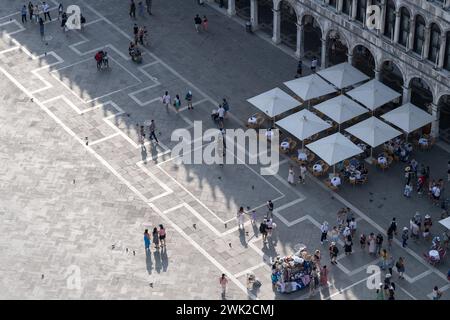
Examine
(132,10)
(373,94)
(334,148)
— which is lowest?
(132,10)

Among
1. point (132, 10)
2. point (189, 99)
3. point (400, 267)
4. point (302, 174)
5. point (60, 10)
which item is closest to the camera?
point (400, 267)

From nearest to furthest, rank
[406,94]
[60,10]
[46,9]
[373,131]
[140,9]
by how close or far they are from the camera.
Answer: [373,131] → [406,94] → [60,10] → [46,9] → [140,9]

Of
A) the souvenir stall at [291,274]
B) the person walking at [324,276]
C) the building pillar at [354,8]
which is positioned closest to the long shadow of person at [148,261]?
the souvenir stall at [291,274]

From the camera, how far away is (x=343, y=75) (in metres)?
104

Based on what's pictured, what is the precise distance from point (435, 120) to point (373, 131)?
5417 millimetres

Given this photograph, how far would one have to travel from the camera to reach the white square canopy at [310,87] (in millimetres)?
103375

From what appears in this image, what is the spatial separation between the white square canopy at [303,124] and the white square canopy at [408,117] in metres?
5.17

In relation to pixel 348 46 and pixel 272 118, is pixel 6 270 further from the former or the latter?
pixel 348 46

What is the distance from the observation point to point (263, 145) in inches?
4006

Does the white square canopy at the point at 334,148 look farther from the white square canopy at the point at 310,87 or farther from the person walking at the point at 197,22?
the person walking at the point at 197,22

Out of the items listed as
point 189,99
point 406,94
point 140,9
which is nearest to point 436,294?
point 406,94

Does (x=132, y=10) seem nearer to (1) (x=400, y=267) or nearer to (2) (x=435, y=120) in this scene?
(2) (x=435, y=120)

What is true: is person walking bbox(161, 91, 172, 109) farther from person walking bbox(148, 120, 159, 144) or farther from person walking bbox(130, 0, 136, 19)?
person walking bbox(130, 0, 136, 19)

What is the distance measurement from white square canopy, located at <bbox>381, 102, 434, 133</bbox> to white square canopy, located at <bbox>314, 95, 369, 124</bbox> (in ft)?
7.71
